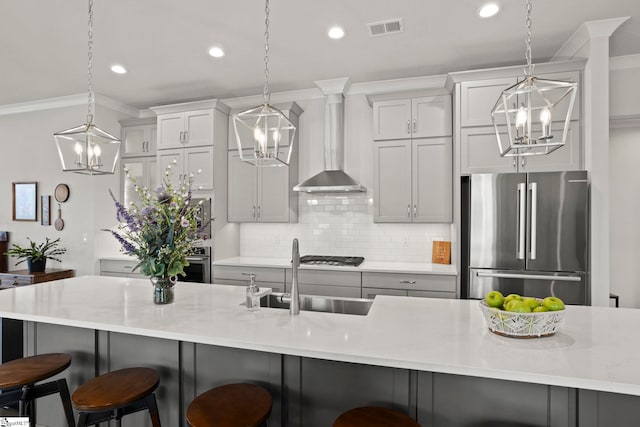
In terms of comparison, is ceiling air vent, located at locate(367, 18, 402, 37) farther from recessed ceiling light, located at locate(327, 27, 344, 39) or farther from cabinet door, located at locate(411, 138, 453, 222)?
cabinet door, located at locate(411, 138, 453, 222)

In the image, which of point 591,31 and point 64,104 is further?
point 64,104

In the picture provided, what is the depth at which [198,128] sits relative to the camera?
4203 mm

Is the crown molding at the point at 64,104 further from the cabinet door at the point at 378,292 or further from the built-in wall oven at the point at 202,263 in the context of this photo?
Result: the cabinet door at the point at 378,292

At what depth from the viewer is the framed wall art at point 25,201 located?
4.71 meters

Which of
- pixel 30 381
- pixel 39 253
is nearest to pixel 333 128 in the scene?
pixel 30 381

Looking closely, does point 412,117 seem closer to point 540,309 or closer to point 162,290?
point 540,309

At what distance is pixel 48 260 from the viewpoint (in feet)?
15.2

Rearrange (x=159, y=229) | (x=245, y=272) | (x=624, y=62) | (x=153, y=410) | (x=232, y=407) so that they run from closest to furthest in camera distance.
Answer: (x=232, y=407)
(x=153, y=410)
(x=159, y=229)
(x=624, y=62)
(x=245, y=272)

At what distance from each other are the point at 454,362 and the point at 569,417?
0.55 meters

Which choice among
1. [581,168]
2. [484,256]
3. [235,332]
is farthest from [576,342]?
[581,168]

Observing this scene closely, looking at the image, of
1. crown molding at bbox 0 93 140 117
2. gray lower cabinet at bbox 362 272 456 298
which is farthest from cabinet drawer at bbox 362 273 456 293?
crown molding at bbox 0 93 140 117

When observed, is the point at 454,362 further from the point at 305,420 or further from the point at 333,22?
the point at 333,22

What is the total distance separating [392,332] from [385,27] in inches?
95.9

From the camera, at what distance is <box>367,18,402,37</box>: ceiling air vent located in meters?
2.78
